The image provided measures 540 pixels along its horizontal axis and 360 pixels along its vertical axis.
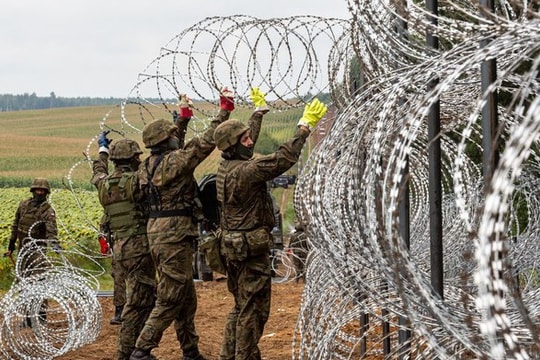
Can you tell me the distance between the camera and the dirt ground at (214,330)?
966 centimetres

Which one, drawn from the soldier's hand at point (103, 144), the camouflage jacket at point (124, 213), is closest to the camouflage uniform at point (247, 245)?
the camouflage jacket at point (124, 213)

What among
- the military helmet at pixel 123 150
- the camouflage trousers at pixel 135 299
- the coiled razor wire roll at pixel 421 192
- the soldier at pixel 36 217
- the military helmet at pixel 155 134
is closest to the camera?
the coiled razor wire roll at pixel 421 192

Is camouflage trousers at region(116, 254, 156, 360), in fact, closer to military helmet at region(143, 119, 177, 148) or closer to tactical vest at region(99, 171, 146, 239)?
tactical vest at region(99, 171, 146, 239)

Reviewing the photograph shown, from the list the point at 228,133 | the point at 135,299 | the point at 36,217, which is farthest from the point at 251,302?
the point at 36,217

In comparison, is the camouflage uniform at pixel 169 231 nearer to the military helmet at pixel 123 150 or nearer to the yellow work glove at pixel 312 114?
the military helmet at pixel 123 150

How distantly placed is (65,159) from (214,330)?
34.7 metres

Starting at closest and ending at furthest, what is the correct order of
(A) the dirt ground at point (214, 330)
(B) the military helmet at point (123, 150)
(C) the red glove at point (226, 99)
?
(C) the red glove at point (226, 99), (B) the military helmet at point (123, 150), (A) the dirt ground at point (214, 330)

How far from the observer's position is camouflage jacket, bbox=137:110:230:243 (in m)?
7.84

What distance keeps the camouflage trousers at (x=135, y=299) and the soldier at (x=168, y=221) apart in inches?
22.9

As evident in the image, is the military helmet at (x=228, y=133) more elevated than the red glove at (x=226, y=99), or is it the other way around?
the red glove at (x=226, y=99)

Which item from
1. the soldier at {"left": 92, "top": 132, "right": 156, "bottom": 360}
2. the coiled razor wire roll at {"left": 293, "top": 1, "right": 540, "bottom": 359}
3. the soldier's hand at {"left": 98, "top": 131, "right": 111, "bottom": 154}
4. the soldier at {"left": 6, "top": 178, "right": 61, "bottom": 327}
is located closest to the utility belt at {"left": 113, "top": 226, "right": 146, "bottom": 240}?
the soldier at {"left": 92, "top": 132, "right": 156, "bottom": 360}

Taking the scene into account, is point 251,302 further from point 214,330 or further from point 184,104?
point 214,330

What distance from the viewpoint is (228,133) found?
7.42m

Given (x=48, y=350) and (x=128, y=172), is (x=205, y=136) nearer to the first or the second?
(x=128, y=172)
